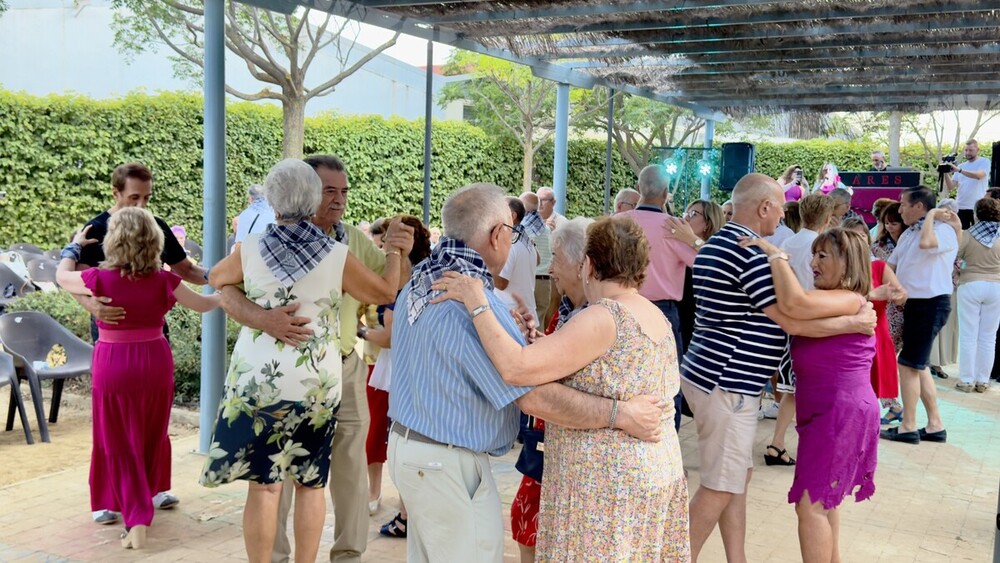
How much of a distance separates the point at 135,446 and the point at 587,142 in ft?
62.9

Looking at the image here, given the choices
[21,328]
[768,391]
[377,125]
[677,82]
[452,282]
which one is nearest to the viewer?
[452,282]

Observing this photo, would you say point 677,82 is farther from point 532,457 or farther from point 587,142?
point 587,142

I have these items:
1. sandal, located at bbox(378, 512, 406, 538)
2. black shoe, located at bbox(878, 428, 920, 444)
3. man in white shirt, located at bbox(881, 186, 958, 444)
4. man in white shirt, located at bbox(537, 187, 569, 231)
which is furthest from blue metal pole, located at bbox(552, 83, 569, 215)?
sandal, located at bbox(378, 512, 406, 538)

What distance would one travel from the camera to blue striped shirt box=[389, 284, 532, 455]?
2453 millimetres

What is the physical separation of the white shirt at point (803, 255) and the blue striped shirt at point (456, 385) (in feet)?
11.3

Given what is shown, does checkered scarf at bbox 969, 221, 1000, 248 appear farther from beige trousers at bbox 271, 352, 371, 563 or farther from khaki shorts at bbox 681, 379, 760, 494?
beige trousers at bbox 271, 352, 371, 563

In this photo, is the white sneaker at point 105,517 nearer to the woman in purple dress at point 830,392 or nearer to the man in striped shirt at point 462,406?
the man in striped shirt at point 462,406

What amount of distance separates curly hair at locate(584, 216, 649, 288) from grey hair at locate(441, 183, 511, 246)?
0.28 meters

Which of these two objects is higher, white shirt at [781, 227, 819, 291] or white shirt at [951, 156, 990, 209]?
white shirt at [951, 156, 990, 209]

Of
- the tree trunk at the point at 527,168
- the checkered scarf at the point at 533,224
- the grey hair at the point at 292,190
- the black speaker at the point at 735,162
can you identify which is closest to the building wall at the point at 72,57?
the tree trunk at the point at 527,168

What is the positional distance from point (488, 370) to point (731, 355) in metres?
1.50

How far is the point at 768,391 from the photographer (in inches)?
303

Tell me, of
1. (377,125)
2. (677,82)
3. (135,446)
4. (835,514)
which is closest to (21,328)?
(135,446)

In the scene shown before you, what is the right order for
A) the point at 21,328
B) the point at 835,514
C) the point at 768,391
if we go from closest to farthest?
the point at 835,514 → the point at 21,328 → the point at 768,391
